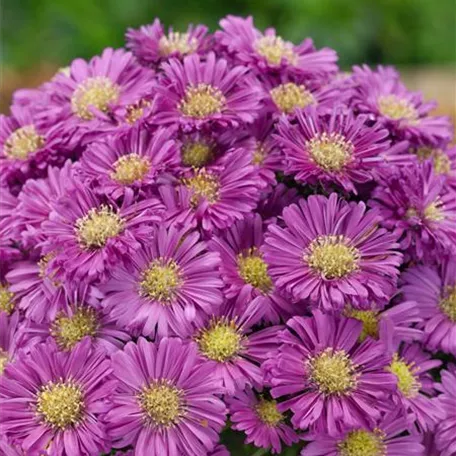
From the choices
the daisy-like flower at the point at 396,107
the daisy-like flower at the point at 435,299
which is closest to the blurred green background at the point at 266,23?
the daisy-like flower at the point at 396,107

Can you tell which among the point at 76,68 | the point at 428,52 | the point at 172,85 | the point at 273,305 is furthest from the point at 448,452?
the point at 428,52

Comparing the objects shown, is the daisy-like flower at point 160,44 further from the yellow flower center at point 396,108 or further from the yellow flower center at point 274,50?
the yellow flower center at point 396,108

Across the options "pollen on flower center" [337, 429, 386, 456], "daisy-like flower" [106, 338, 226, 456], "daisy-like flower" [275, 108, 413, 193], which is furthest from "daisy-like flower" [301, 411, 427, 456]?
"daisy-like flower" [275, 108, 413, 193]

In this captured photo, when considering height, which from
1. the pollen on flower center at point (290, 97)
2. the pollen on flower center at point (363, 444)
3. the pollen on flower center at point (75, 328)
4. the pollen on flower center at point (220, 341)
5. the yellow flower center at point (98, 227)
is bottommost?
the pollen on flower center at point (363, 444)

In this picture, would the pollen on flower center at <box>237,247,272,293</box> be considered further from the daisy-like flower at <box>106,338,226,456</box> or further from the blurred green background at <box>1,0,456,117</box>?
the blurred green background at <box>1,0,456,117</box>

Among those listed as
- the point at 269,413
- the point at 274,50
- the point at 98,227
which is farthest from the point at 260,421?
Answer: the point at 274,50
